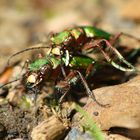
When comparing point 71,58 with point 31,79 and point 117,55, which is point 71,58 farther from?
point 31,79

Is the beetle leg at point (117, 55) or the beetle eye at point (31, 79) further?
the beetle leg at point (117, 55)

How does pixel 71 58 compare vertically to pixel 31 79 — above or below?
above

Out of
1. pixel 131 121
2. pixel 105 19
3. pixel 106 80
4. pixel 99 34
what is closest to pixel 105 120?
pixel 131 121

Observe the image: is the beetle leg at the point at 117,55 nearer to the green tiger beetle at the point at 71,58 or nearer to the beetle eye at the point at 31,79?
the green tiger beetle at the point at 71,58

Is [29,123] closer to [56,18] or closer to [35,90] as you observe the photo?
[35,90]

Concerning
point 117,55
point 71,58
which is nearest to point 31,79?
point 71,58

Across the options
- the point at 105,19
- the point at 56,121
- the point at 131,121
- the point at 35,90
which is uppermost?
the point at 105,19

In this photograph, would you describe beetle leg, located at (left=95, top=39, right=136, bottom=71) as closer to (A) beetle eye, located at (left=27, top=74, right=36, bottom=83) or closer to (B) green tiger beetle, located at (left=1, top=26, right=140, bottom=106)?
(B) green tiger beetle, located at (left=1, top=26, right=140, bottom=106)

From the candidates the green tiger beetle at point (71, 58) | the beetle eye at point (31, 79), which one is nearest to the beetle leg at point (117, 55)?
the green tiger beetle at point (71, 58)
